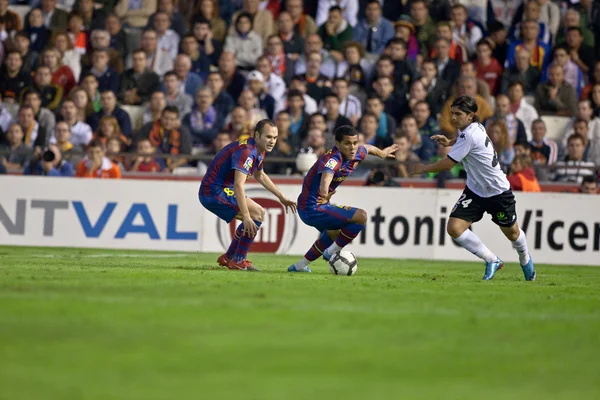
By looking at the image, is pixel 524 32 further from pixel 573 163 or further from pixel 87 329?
pixel 87 329

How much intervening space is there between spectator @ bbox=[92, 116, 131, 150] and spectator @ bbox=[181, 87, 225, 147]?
1097mm

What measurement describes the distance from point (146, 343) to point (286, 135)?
1238 cm

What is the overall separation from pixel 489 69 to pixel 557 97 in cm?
130

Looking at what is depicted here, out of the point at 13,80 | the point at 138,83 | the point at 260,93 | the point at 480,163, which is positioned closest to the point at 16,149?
the point at 13,80

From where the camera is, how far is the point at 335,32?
20.5 metres

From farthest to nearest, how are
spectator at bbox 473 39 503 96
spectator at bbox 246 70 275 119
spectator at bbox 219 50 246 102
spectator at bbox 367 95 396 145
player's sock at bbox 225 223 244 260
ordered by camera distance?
spectator at bbox 473 39 503 96
spectator at bbox 219 50 246 102
spectator at bbox 246 70 275 119
spectator at bbox 367 95 396 145
player's sock at bbox 225 223 244 260

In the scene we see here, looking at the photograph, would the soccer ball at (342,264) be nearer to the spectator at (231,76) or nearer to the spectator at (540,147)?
the spectator at (540,147)

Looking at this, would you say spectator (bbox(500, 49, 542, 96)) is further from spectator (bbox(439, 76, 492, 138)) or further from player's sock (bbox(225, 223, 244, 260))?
player's sock (bbox(225, 223, 244, 260))

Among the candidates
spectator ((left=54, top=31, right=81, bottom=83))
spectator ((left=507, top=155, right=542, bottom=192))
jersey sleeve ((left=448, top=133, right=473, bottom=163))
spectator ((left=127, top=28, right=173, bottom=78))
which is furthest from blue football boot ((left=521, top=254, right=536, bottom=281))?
spectator ((left=54, top=31, right=81, bottom=83))

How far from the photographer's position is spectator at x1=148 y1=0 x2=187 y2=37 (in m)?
20.7

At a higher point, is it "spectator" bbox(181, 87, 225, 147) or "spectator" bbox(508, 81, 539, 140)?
"spectator" bbox(508, 81, 539, 140)

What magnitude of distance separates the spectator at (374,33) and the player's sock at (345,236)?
905 centimetres

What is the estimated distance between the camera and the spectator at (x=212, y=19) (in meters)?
20.7

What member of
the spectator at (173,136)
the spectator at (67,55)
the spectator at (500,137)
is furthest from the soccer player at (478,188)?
the spectator at (67,55)
